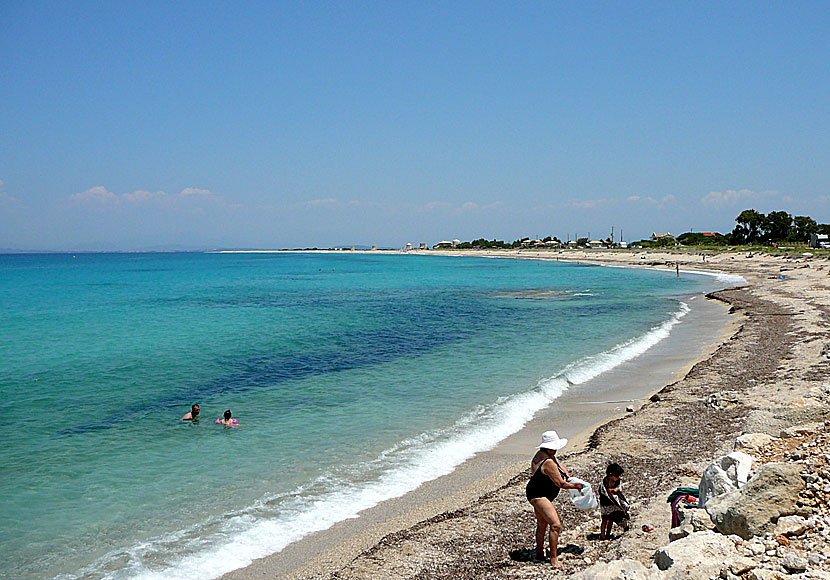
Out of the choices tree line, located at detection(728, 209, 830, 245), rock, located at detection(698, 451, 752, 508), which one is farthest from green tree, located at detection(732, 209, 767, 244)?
rock, located at detection(698, 451, 752, 508)

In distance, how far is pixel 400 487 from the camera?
10.7m

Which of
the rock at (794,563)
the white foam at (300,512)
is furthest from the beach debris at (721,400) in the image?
the rock at (794,563)

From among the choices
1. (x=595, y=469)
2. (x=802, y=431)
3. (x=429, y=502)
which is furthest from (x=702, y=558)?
(x=429, y=502)

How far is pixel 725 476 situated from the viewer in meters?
6.84

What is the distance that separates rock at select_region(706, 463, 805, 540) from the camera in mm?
5871

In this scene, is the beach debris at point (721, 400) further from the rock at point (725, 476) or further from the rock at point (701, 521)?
the rock at point (701, 521)

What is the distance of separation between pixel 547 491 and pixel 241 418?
9.99m

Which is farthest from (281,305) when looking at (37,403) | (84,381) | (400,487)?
(400,487)

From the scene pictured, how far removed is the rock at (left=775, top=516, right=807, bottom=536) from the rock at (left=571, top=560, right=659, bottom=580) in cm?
138

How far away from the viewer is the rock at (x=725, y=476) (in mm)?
6742

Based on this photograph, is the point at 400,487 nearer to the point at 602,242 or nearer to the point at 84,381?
the point at 84,381

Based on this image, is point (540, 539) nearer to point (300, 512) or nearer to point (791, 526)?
point (791, 526)

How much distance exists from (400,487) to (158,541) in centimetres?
398

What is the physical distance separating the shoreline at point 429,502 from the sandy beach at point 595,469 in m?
0.02
